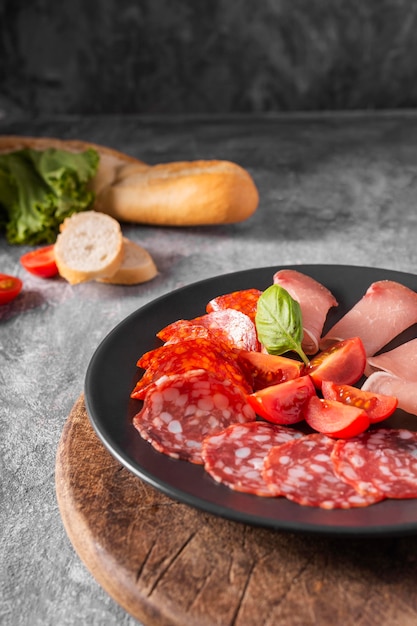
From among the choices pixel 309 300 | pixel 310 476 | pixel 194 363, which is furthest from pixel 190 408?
pixel 309 300

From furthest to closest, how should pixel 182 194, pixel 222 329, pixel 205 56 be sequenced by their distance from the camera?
pixel 205 56 → pixel 182 194 → pixel 222 329

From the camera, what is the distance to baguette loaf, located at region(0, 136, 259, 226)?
2.35 metres

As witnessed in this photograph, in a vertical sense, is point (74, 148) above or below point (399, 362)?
below

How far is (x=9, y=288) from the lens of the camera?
2.10 m

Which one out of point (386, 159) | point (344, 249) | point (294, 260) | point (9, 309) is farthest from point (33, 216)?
point (386, 159)

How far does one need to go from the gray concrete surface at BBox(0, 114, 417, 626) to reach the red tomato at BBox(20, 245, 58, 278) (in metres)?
0.04

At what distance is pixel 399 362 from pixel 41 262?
1.18 metres

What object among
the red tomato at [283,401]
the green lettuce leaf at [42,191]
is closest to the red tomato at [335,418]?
the red tomato at [283,401]

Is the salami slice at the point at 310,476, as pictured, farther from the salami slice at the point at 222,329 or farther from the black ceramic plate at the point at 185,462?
the salami slice at the point at 222,329

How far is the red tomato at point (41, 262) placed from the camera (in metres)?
2.22

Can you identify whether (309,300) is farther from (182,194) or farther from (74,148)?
(74,148)

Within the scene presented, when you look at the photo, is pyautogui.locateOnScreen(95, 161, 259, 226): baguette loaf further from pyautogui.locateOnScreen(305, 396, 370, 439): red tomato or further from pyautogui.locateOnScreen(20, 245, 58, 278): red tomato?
pyautogui.locateOnScreen(305, 396, 370, 439): red tomato

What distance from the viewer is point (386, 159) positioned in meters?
3.12

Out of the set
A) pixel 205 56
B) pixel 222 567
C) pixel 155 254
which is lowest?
pixel 155 254
